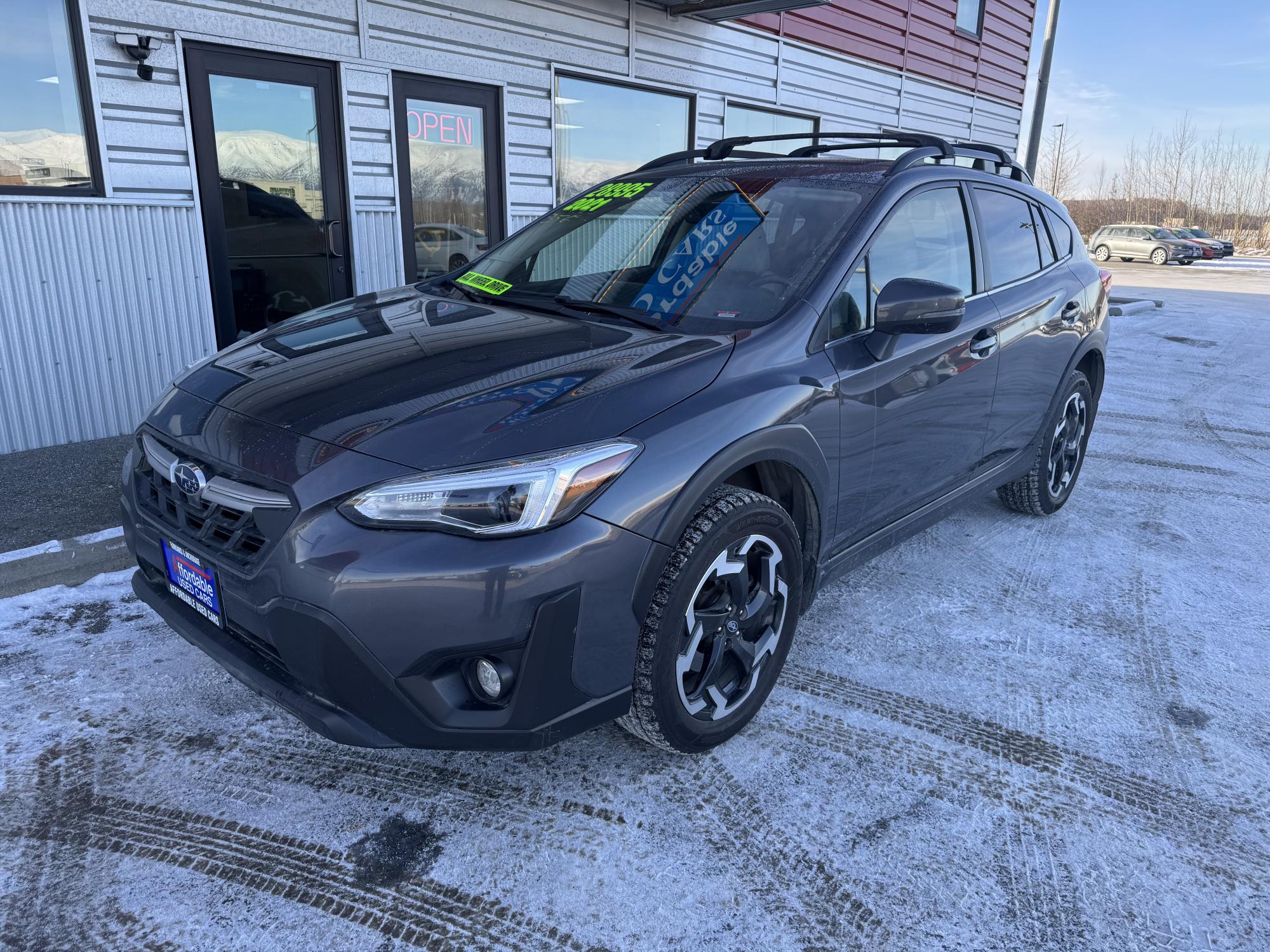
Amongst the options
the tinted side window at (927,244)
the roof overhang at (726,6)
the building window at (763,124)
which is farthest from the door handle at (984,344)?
the building window at (763,124)

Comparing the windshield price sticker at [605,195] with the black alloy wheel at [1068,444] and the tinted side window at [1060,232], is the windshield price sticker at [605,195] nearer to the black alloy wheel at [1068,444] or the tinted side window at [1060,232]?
the tinted side window at [1060,232]

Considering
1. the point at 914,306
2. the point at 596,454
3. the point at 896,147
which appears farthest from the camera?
the point at 896,147

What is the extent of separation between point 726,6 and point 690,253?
6505mm

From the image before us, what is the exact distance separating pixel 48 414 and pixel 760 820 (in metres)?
5.05

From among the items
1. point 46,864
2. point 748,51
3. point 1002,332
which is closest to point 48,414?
point 46,864

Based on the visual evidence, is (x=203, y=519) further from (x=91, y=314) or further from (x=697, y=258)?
(x=91, y=314)

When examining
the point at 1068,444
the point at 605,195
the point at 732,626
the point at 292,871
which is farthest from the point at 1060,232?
the point at 292,871

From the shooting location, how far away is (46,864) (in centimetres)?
212

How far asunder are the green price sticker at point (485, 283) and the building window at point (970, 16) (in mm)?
13040

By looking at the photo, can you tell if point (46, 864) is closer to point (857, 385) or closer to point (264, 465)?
point (264, 465)

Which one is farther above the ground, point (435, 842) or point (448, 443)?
point (448, 443)

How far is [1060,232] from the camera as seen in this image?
4.48 metres

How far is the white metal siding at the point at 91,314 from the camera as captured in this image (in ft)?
16.6

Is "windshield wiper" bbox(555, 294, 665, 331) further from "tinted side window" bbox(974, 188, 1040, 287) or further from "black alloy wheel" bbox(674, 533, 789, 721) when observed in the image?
"tinted side window" bbox(974, 188, 1040, 287)
